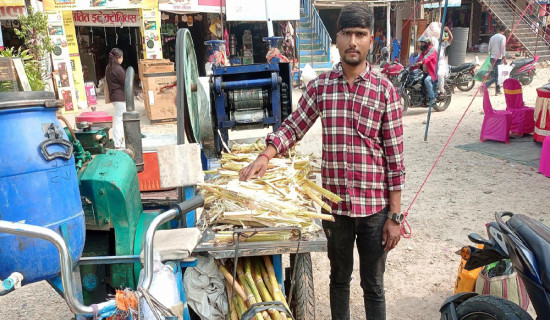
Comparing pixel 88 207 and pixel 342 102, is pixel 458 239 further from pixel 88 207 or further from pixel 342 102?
pixel 88 207

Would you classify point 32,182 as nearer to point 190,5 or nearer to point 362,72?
point 362,72

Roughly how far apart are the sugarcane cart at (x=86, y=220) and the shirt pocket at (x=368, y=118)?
26.0 inches

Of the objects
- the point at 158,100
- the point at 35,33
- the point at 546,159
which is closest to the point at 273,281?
the point at 546,159

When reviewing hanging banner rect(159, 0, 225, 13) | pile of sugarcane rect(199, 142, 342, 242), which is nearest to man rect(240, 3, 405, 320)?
pile of sugarcane rect(199, 142, 342, 242)

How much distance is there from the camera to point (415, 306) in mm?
3562

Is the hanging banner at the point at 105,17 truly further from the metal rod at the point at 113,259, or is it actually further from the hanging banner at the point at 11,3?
the metal rod at the point at 113,259

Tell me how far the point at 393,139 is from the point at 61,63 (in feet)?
42.3

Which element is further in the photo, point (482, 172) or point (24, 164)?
point (482, 172)

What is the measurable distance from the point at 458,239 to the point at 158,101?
358 inches

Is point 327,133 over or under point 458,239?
over

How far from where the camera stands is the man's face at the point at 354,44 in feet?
8.13

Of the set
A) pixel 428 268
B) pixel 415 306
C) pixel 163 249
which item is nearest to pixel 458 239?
pixel 428 268

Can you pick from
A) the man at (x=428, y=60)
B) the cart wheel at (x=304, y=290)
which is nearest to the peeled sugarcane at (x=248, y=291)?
the cart wheel at (x=304, y=290)

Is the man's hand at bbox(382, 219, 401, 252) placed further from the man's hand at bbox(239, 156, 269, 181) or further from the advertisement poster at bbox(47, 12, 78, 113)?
the advertisement poster at bbox(47, 12, 78, 113)
